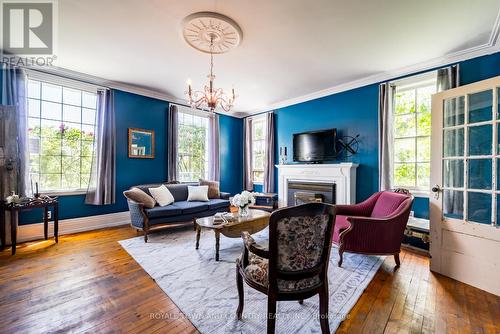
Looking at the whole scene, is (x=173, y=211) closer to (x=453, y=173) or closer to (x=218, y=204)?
(x=218, y=204)

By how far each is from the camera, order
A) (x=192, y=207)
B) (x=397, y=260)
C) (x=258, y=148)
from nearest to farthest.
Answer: (x=397, y=260), (x=192, y=207), (x=258, y=148)

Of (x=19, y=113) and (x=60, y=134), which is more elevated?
(x=19, y=113)

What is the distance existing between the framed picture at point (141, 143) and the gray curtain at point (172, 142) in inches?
13.5

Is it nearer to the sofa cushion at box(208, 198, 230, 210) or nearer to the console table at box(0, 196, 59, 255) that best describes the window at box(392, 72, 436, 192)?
the sofa cushion at box(208, 198, 230, 210)

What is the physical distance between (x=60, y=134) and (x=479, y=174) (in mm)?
6075

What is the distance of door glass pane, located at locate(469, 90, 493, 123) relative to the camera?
2.13 metres

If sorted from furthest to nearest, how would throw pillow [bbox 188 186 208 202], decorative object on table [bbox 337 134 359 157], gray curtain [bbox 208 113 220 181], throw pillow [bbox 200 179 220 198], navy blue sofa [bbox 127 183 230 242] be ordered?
gray curtain [bbox 208 113 220 181] < throw pillow [bbox 200 179 220 198] < throw pillow [bbox 188 186 208 202] < decorative object on table [bbox 337 134 359 157] < navy blue sofa [bbox 127 183 230 242]

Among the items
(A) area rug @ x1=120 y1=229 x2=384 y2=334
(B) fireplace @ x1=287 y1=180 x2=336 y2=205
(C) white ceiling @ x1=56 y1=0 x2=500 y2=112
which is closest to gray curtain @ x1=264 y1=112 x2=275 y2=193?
(B) fireplace @ x1=287 y1=180 x2=336 y2=205

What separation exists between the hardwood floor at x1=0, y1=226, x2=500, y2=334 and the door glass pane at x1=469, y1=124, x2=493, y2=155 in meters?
1.41

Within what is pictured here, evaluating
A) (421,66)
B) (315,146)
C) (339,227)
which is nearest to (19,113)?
(339,227)

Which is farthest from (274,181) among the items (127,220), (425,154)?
(127,220)

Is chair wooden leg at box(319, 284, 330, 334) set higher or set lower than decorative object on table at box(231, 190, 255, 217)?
lower

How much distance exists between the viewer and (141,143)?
15.0ft

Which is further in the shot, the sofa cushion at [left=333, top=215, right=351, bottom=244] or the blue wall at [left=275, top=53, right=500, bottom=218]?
the blue wall at [left=275, top=53, right=500, bottom=218]
